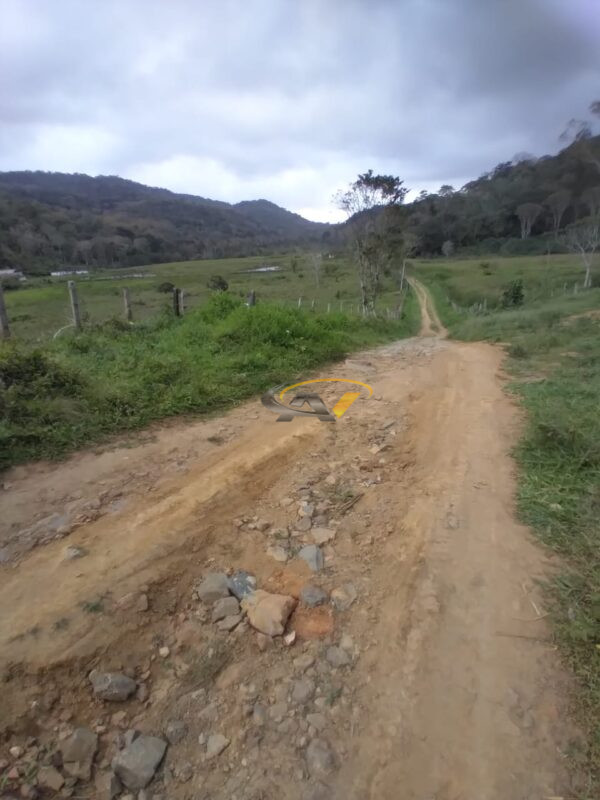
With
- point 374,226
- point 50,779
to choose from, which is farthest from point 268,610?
point 374,226

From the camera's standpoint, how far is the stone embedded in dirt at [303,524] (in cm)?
308

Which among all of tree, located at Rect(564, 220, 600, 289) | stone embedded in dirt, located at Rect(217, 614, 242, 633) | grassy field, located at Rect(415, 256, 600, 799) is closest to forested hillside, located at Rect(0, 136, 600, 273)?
tree, located at Rect(564, 220, 600, 289)

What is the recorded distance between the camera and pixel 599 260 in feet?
120

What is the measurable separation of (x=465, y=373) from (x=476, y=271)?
41.3 meters

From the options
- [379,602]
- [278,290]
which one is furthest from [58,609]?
[278,290]

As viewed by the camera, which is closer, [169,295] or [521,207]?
[169,295]

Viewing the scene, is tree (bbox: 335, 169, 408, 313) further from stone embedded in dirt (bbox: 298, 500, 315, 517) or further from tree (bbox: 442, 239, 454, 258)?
tree (bbox: 442, 239, 454, 258)

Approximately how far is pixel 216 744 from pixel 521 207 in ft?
250

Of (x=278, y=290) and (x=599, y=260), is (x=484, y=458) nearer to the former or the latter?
(x=278, y=290)

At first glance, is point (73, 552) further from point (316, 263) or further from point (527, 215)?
point (527, 215)

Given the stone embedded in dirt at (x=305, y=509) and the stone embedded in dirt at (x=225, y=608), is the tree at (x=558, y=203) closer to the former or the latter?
the stone embedded in dirt at (x=305, y=509)

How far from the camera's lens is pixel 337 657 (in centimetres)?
211

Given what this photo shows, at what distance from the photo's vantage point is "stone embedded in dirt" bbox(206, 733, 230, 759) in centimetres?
173

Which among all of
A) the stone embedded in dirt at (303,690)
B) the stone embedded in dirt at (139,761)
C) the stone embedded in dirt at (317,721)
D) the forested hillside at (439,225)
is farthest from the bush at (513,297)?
the stone embedded in dirt at (139,761)
